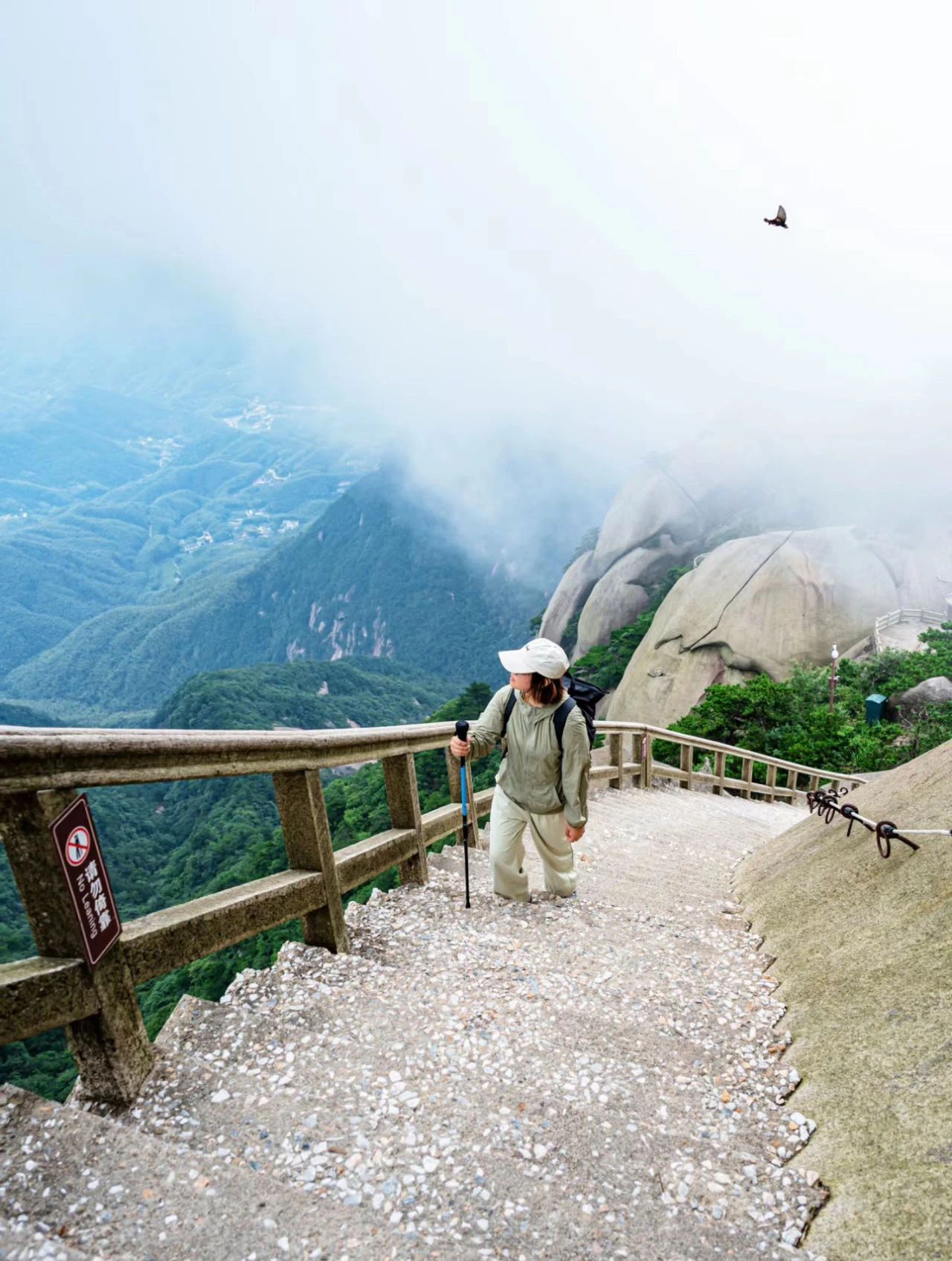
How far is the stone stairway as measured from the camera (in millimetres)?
1994

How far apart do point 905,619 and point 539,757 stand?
34907 millimetres

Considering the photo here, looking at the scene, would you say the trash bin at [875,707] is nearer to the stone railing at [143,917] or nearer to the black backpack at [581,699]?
the black backpack at [581,699]

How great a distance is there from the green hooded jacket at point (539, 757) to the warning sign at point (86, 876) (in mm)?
2247

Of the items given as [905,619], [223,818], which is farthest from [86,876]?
[223,818]

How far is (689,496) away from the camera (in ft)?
175

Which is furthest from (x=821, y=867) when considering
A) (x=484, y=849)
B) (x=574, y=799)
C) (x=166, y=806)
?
(x=166, y=806)

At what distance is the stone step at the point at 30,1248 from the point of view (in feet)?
5.35

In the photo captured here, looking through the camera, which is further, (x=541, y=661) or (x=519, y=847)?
(x=519, y=847)

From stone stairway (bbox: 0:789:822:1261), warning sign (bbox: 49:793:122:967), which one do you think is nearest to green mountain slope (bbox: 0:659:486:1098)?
stone stairway (bbox: 0:789:822:1261)

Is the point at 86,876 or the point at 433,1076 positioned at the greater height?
the point at 86,876

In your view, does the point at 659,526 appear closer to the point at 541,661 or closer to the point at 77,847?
the point at 541,661

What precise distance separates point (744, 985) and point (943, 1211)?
5.50 feet

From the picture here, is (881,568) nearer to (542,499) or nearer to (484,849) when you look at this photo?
(484,849)

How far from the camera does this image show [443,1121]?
8.18 ft
